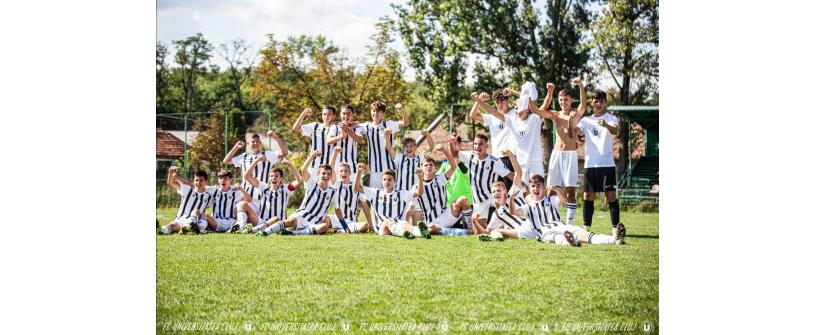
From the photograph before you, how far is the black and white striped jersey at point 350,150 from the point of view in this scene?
920cm

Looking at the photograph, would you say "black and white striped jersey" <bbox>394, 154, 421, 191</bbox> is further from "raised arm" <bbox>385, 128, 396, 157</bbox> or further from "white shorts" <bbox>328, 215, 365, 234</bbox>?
"white shorts" <bbox>328, 215, 365, 234</bbox>

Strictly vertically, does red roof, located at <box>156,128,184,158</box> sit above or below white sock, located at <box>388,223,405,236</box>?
above

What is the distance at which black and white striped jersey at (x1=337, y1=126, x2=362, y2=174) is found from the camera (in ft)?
30.2

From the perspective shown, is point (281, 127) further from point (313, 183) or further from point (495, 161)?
point (495, 161)

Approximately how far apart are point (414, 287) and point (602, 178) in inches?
129

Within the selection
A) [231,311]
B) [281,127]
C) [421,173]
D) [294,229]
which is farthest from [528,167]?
[281,127]

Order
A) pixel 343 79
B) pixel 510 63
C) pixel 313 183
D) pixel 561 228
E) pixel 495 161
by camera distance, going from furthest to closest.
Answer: pixel 343 79, pixel 510 63, pixel 313 183, pixel 495 161, pixel 561 228

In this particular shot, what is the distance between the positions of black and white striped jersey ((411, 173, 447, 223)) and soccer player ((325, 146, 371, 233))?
73 cm

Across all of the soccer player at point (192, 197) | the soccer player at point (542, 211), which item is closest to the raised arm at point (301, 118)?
the soccer player at point (192, 197)

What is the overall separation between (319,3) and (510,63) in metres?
4.28

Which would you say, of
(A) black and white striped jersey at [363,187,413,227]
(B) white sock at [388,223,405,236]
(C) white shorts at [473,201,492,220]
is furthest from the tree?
(C) white shorts at [473,201,492,220]

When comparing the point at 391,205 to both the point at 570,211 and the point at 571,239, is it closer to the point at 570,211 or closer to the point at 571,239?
the point at 570,211

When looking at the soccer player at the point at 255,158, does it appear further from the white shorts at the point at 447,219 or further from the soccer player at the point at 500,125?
the soccer player at the point at 500,125

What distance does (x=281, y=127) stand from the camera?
13562 millimetres
